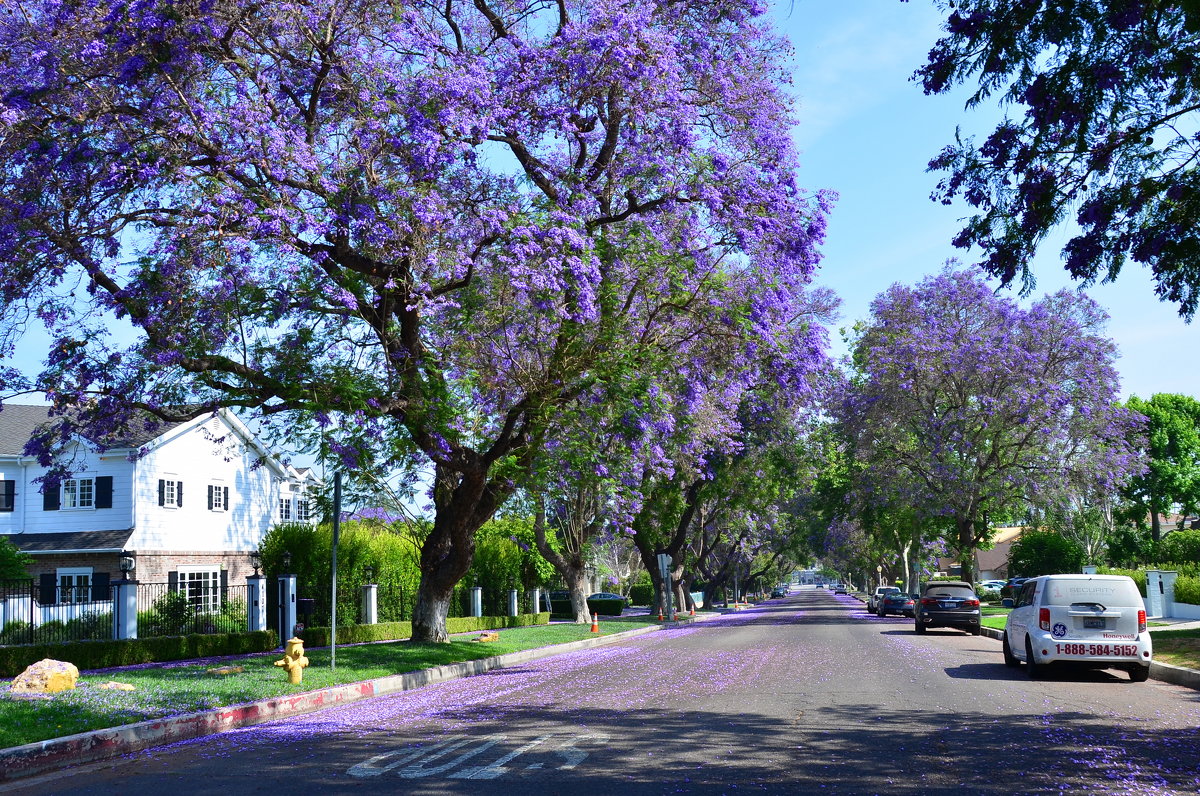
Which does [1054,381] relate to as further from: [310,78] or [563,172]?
[310,78]

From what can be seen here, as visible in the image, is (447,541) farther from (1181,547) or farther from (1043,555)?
(1043,555)

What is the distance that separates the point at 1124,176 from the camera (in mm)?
10664

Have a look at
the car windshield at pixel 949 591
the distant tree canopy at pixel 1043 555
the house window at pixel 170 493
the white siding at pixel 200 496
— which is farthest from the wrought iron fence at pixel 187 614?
the distant tree canopy at pixel 1043 555

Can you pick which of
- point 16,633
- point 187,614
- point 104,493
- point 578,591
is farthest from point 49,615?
point 578,591

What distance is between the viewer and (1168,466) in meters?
68.7

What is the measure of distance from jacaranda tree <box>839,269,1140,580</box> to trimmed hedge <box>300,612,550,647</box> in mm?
16863

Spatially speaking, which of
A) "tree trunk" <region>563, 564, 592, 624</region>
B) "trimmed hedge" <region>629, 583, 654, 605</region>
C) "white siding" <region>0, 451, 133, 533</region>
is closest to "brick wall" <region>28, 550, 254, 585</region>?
"white siding" <region>0, 451, 133, 533</region>

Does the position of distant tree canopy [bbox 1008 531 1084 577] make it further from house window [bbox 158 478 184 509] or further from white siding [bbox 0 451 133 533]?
white siding [bbox 0 451 133 533]

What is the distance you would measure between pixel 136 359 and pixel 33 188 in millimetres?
3033

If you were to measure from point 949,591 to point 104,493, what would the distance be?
29.5 m


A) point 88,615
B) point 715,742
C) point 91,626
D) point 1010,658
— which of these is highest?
point 88,615

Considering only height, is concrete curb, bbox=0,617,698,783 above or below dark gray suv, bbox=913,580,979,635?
above

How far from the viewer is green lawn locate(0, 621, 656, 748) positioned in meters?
10.3

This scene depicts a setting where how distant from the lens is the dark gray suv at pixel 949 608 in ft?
99.5
